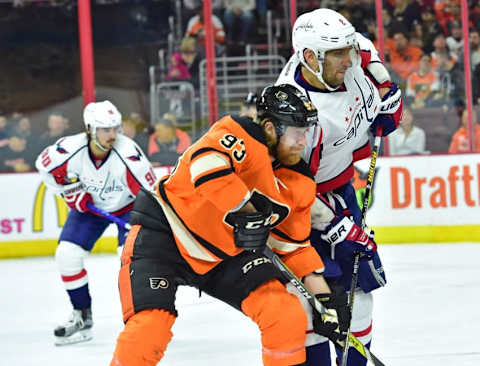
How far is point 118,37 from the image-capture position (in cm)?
774

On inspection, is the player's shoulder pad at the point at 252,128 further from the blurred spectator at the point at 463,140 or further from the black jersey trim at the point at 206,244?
the blurred spectator at the point at 463,140

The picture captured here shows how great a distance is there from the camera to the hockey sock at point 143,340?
258 centimetres

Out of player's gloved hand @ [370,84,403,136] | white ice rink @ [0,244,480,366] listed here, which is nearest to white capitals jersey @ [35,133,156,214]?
white ice rink @ [0,244,480,366]

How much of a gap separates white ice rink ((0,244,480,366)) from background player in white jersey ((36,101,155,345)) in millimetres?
361

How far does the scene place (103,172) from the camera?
15.6ft

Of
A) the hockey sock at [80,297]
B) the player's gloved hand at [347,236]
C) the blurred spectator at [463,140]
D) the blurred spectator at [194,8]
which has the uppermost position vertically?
the blurred spectator at [194,8]

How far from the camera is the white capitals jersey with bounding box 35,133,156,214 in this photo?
15.5 ft

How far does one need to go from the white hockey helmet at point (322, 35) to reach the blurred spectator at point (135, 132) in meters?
4.70

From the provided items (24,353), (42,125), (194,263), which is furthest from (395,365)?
(42,125)

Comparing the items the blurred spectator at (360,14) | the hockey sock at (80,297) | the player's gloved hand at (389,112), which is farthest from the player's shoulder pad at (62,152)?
the blurred spectator at (360,14)

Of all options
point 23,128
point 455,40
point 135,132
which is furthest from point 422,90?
point 23,128

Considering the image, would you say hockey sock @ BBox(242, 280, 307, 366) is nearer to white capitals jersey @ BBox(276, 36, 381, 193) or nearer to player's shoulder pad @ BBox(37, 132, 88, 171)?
white capitals jersey @ BBox(276, 36, 381, 193)

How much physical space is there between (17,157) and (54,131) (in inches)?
13.5

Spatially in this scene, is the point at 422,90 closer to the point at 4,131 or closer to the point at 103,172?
the point at 4,131
